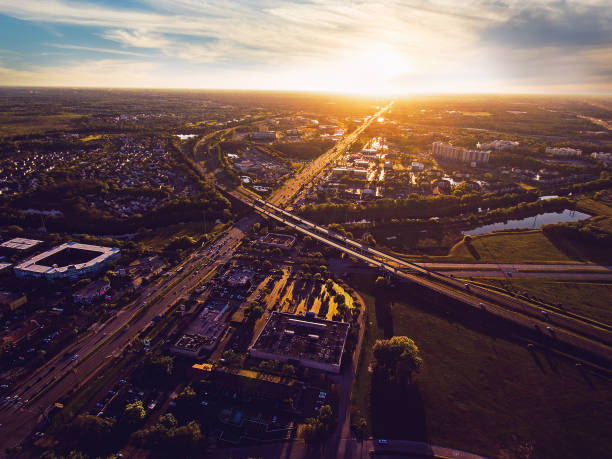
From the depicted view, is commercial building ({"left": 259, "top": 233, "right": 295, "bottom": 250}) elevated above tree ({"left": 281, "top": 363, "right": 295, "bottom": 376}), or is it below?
above

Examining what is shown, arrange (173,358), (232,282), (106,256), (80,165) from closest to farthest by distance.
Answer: (173,358)
(232,282)
(106,256)
(80,165)

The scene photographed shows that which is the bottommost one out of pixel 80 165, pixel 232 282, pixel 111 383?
pixel 111 383

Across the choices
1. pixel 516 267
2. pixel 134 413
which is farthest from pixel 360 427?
pixel 516 267

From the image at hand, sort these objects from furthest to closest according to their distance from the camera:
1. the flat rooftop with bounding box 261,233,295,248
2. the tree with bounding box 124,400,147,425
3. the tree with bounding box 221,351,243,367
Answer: the flat rooftop with bounding box 261,233,295,248, the tree with bounding box 221,351,243,367, the tree with bounding box 124,400,147,425

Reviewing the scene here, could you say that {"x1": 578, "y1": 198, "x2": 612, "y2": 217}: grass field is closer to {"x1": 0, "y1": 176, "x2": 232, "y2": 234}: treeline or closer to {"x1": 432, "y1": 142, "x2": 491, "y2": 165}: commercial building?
{"x1": 432, "y1": 142, "x2": 491, "y2": 165}: commercial building

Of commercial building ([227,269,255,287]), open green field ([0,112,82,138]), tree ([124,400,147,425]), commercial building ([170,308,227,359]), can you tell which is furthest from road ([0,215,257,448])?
open green field ([0,112,82,138])

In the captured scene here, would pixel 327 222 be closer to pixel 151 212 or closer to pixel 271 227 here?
pixel 271 227

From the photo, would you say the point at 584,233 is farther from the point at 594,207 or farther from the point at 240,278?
the point at 240,278

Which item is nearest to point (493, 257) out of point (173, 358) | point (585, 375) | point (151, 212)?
point (585, 375)
